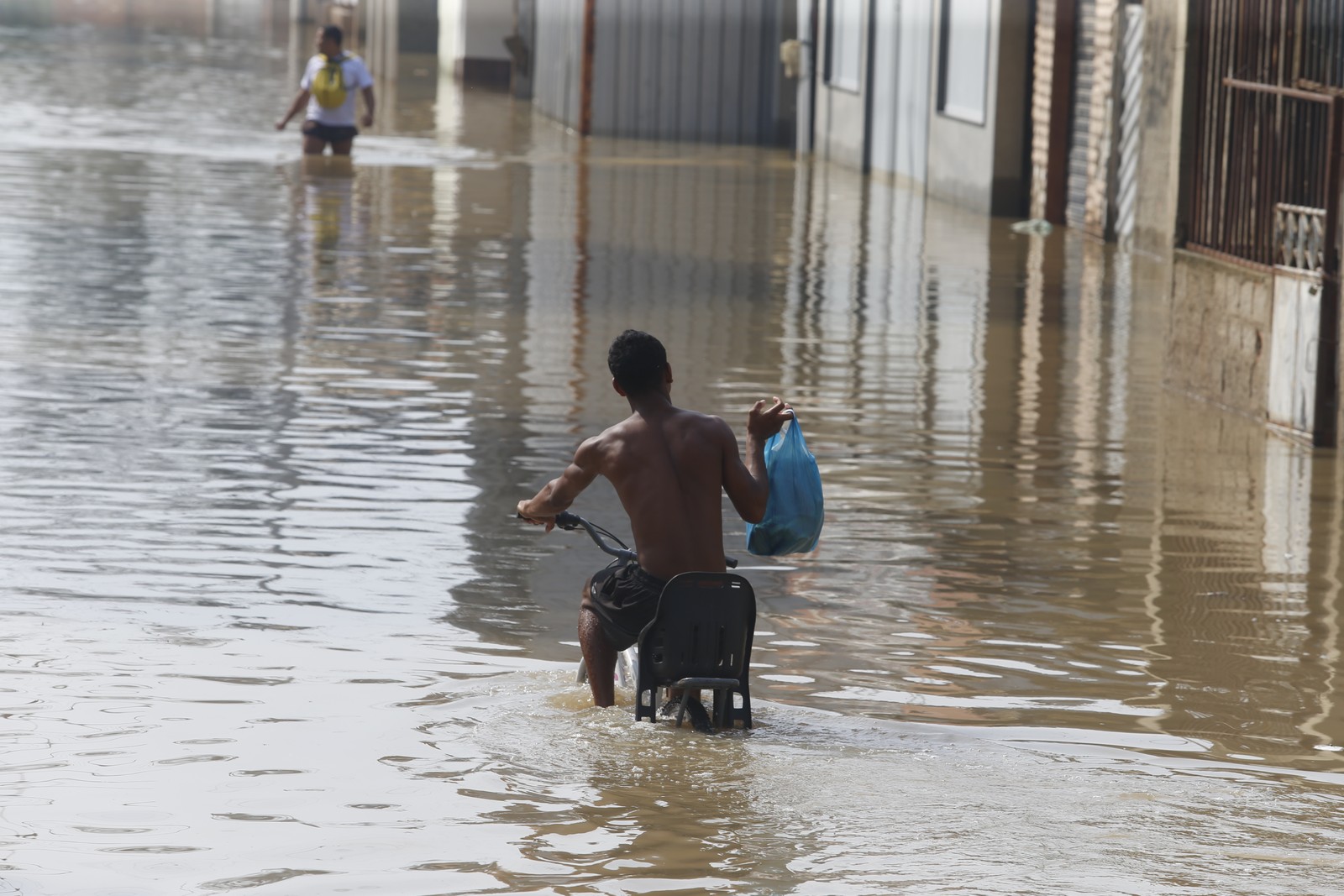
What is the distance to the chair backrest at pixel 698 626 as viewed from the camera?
18.0 feet

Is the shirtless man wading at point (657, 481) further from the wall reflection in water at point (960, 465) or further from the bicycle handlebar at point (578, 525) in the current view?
the wall reflection in water at point (960, 465)

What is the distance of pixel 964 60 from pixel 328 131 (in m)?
6.91

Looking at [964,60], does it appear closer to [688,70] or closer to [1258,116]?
[688,70]

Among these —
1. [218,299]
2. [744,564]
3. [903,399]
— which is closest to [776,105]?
[218,299]

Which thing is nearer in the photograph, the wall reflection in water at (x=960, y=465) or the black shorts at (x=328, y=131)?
the wall reflection in water at (x=960, y=465)

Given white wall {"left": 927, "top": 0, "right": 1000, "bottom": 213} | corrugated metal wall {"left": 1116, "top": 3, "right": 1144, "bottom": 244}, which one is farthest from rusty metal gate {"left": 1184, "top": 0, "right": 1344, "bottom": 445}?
white wall {"left": 927, "top": 0, "right": 1000, "bottom": 213}

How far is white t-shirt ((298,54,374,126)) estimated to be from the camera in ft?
73.5

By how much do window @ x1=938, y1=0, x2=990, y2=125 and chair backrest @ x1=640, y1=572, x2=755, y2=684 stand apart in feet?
51.3

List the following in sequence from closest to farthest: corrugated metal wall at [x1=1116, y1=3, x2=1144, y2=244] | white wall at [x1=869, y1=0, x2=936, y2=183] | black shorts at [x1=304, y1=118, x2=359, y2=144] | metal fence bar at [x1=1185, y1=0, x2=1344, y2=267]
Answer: metal fence bar at [x1=1185, y1=0, x2=1344, y2=267]
corrugated metal wall at [x1=1116, y1=3, x2=1144, y2=244]
white wall at [x1=869, y1=0, x2=936, y2=183]
black shorts at [x1=304, y1=118, x2=359, y2=144]

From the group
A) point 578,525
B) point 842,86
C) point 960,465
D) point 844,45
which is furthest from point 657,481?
point 844,45

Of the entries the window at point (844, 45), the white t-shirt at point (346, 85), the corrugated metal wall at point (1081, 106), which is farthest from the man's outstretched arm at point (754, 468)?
the window at point (844, 45)

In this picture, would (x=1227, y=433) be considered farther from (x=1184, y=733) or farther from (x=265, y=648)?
(x=265, y=648)

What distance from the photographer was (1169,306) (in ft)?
39.1

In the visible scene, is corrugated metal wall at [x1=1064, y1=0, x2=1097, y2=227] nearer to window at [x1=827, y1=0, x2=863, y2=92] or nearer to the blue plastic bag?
window at [x1=827, y1=0, x2=863, y2=92]
